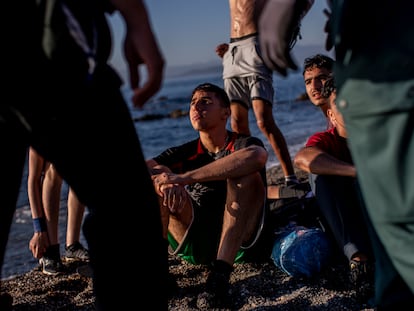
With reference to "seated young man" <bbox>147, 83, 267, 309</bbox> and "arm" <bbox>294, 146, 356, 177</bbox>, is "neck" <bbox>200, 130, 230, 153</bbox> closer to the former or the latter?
"seated young man" <bbox>147, 83, 267, 309</bbox>

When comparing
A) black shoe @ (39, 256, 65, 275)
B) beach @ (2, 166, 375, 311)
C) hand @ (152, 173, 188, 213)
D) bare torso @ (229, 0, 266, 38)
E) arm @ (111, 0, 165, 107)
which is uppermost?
bare torso @ (229, 0, 266, 38)

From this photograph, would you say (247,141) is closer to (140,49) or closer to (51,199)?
(51,199)

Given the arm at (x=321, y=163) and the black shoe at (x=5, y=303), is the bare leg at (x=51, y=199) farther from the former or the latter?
the arm at (x=321, y=163)

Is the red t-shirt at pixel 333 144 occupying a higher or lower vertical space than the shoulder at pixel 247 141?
lower

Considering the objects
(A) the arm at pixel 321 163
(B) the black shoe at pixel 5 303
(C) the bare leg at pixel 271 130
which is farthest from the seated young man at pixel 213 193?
(C) the bare leg at pixel 271 130

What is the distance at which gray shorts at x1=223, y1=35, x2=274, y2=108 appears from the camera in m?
4.99

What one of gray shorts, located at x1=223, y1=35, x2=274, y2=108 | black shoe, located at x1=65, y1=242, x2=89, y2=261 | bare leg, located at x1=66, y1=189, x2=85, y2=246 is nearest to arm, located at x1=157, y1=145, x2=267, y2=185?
bare leg, located at x1=66, y1=189, x2=85, y2=246

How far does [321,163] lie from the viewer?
300 centimetres

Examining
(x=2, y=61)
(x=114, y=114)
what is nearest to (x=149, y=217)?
(x=114, y=114)

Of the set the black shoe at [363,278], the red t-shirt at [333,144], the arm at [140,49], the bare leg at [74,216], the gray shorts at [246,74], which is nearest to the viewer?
the arm at [140,49]

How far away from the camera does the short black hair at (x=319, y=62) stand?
3.80 metres

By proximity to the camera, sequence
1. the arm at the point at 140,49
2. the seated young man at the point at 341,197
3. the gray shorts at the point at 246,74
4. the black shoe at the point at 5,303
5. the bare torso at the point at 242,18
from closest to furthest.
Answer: the arm at the point at 140,49 → the black shoe at the point at 5,303 → the seated young man at the point at 341,197 → the gray shorts at the point at 246,74 → the bare torso at the point at 242,18

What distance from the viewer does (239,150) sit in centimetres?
323

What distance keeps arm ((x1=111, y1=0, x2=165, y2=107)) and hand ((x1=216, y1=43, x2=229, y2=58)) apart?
154 inches
